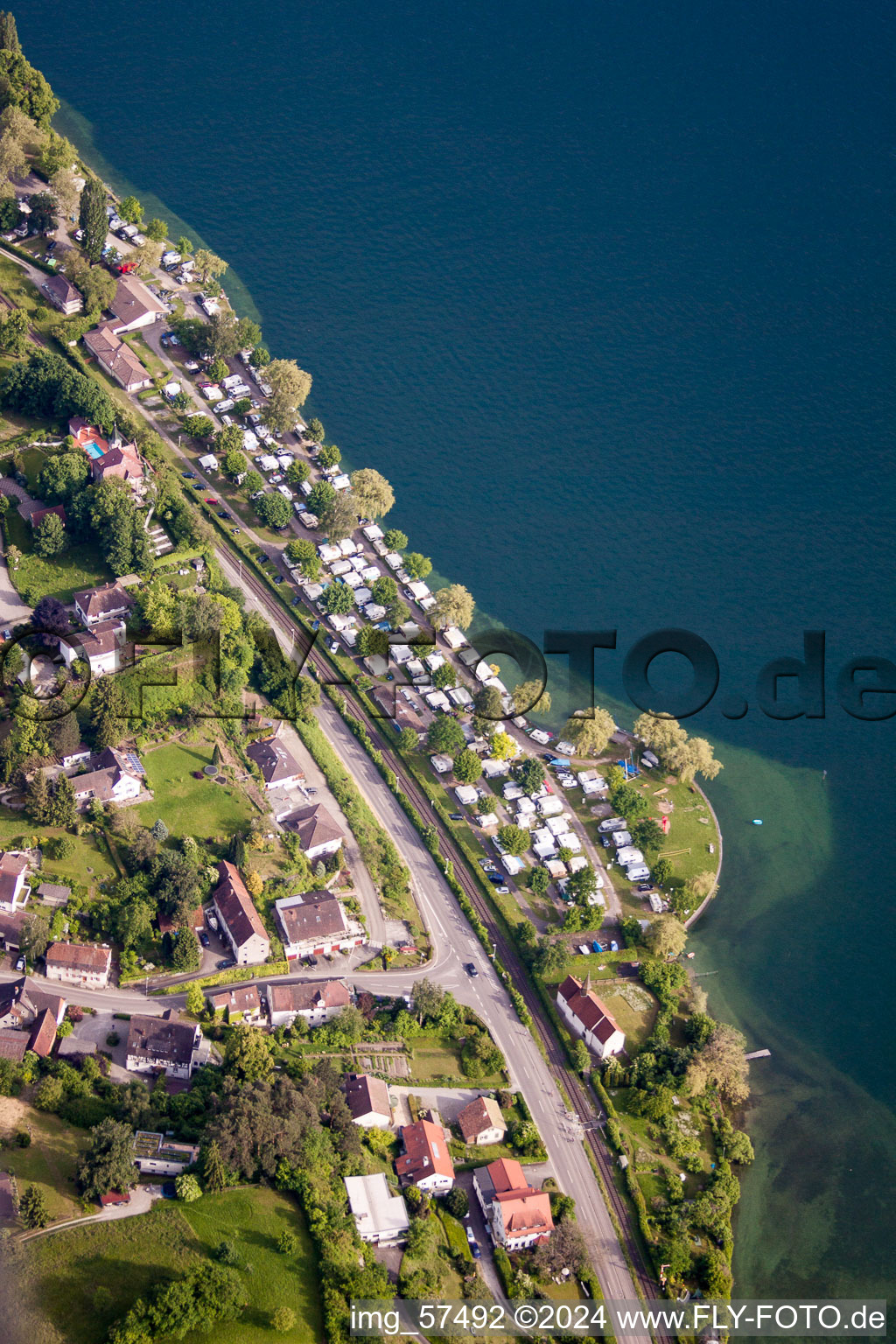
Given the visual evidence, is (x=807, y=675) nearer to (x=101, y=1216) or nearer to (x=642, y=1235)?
(x=642, y=1235)

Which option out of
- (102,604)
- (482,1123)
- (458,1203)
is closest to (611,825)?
(482,1123)

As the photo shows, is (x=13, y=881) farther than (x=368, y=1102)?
Yes

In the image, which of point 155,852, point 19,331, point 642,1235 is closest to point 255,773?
point 155,852

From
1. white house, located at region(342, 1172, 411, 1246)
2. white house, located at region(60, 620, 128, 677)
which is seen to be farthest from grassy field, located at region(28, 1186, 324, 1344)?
white house, located at region(60, 620, 128, 677)

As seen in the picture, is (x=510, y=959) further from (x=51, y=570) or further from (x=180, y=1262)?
(x=51, y=570)

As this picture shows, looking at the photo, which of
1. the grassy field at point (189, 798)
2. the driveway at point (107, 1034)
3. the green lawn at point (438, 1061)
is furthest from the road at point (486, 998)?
the grassy field at point (189, 798)

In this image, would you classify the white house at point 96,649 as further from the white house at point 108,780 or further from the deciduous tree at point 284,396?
the deciduous tree at point 284,396
